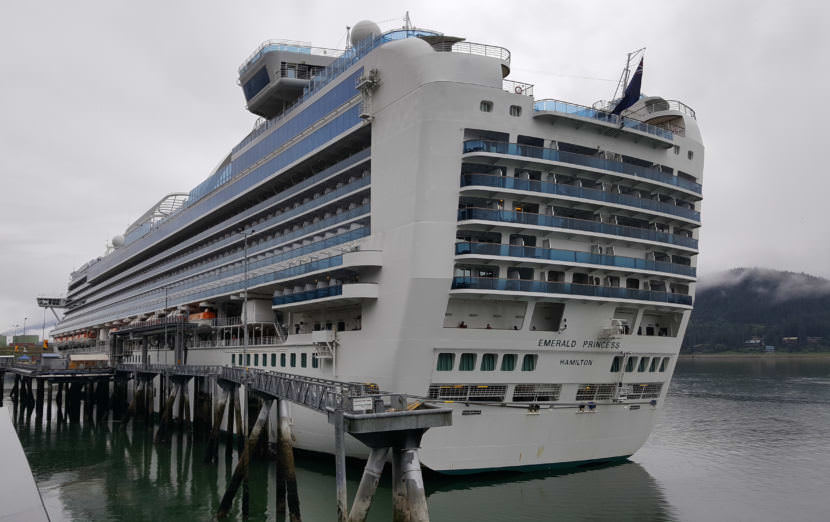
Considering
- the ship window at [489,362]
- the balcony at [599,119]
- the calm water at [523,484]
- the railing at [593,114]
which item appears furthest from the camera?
the railing at [593,114]

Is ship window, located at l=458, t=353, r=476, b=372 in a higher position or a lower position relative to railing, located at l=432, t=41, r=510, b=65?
lower

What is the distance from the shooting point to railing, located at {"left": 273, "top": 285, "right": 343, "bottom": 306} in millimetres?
34228

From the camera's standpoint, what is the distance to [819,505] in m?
31.7

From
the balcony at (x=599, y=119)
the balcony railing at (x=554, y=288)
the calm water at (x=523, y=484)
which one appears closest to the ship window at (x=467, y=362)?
the balcony railing at (x=554, y=288)

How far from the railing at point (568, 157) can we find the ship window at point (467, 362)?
9.62 m

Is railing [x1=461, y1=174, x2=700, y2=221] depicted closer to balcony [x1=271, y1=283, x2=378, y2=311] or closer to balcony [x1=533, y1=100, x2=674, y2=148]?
balcony [x1=533, y1=100, x2=674, y2=148]

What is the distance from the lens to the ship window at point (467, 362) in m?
31.5

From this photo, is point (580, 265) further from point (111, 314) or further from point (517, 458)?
point (111, 314)

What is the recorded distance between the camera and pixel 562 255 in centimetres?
3278

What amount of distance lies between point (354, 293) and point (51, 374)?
4400cm

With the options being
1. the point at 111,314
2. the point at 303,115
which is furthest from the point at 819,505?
the point at 111,314

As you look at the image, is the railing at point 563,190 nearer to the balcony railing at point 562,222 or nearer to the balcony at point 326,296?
the balcony railing at point 562,222

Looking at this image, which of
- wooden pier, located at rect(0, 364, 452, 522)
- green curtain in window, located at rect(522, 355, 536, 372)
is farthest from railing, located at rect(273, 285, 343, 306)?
green curtain in window, located at rect(522, 355, 536, 372)

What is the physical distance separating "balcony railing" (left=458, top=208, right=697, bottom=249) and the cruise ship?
0.10m
